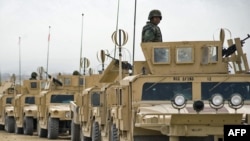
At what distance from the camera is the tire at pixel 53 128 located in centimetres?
2417

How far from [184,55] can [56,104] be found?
1281 centimetres

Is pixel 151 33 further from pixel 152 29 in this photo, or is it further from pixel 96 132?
pixel 96 132

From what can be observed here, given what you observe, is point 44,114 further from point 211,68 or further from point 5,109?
point 211,68

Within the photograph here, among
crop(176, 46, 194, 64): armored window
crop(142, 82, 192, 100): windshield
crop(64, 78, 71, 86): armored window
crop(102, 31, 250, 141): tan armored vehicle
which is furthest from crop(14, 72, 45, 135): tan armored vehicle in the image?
crop(142, 82, 192, 100): windshield

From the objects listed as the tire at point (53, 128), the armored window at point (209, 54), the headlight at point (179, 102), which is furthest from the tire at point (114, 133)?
the tire at point (53, 128)

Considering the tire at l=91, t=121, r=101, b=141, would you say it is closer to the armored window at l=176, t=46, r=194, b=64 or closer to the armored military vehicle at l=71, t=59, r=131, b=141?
Answer: the armored military vehicle at l=71, t=59, r=131, b=141

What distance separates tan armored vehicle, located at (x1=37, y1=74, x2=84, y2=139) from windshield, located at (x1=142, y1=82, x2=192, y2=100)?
11505mm

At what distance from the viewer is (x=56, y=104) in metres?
25.5

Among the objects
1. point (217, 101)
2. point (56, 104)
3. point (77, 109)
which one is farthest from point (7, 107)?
point (217, 101)

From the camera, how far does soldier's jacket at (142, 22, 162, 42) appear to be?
13805 millimetres

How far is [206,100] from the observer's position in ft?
40.0

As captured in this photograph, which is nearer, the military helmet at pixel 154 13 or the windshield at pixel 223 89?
the windshield at pixel 223 89

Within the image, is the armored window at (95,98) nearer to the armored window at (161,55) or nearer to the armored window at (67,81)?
the armored window at (161,55)

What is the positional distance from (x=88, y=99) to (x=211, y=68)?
6.63 metres
